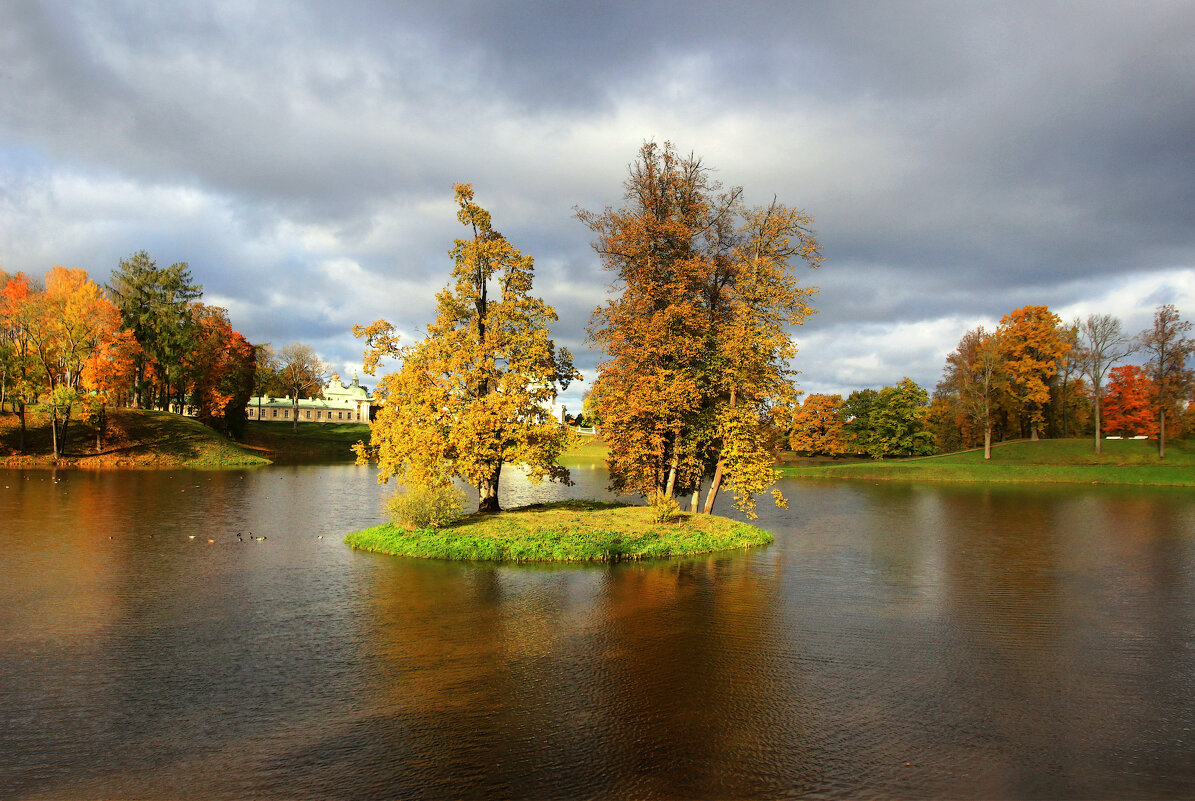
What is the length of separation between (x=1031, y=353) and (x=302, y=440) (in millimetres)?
86452

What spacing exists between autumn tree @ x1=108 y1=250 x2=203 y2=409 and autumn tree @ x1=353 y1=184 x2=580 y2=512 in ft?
187

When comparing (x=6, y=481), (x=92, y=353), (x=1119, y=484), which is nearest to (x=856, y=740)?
(x=6, y=481)

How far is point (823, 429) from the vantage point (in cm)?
8988

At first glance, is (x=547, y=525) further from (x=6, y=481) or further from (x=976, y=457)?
(x=976, y=457)

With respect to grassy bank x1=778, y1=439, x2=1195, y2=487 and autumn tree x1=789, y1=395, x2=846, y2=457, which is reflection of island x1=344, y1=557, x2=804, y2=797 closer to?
grassy bank x1=778, y1=439, x2=1195, y2=487

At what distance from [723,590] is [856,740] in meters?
8.65

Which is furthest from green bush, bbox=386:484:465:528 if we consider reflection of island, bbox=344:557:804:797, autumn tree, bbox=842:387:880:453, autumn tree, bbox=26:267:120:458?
autumn tree, bbox=842:387:880:453

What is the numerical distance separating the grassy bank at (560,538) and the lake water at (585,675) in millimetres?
1032

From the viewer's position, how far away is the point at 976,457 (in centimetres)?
7031

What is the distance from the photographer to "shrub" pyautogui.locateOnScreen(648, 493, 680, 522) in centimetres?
2480

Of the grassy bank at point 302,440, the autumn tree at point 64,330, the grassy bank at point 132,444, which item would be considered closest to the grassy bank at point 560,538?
the grassy bank at point 132,444

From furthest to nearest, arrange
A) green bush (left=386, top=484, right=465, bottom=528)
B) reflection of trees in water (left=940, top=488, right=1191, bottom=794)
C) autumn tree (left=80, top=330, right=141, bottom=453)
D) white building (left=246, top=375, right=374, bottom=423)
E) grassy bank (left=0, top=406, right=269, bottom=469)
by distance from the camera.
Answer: white building (left=246, top=375, right=374, bottom=423) → autumn tree (left=80, top=330, right=141, bottom=453) → grassy bank (left=0, top=406, right=269, bottom=469) → green bush (left=386, top=484, right=465, bottom=528) → reflection of trees in water (left=940, top=488, right=1191, bottom=794)

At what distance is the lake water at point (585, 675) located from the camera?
8.00 meters

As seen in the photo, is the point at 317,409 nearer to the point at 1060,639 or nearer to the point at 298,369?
the point at 298,369
